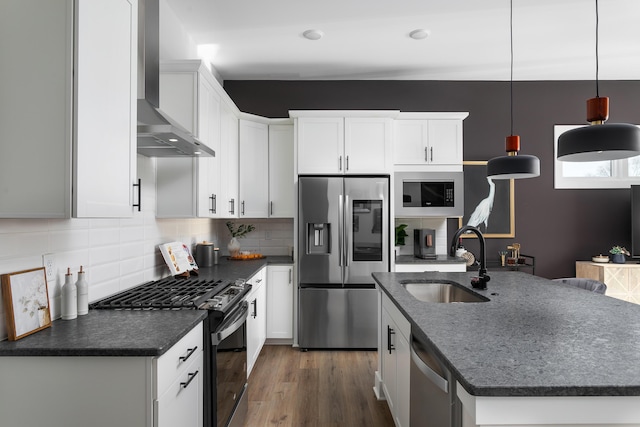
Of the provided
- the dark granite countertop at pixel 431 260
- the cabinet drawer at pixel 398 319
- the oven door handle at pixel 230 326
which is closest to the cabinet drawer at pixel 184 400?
the oven door handle at pixel 230 326

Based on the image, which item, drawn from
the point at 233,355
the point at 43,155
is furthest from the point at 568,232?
the point at 43,155

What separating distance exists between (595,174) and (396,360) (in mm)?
3966

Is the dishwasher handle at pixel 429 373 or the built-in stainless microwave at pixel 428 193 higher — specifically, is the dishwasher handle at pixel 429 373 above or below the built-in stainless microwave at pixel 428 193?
below

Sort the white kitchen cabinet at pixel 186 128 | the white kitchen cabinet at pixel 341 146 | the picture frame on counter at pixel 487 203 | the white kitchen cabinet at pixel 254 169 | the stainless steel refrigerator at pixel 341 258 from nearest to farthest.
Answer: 1. the white kitchen cabinet at pixel 186 128
2. the stainless steel refrigerator at pixel 341 258
3. the white kitchen cabinet at pixel 341 146
4. the white kitchen cabinet at pixel 254 169
5. the picture frame on counter at pixel 487 203

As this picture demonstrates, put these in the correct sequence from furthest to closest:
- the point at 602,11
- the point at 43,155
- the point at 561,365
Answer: the point at 602,11
the point at 43,155
the point at 561,365

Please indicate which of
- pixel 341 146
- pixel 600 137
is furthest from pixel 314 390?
pixel 600 137

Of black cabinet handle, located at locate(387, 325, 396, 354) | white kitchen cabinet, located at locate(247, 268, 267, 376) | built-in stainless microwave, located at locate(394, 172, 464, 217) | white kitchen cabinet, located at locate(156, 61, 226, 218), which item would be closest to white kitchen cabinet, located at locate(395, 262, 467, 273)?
built-in stainless microwave, located at locate(394, 172, 464, 217)

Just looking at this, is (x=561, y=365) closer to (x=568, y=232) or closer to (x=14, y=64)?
(x=14, y=64)

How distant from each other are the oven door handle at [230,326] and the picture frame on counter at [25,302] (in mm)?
697

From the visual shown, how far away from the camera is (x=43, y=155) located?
129 centimetres

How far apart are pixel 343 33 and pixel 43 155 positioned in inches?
109

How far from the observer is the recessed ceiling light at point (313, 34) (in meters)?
3.34

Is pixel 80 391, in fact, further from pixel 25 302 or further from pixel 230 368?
pixel 230 368

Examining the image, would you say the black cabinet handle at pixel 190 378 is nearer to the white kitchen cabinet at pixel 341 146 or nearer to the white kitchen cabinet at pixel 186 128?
the white kitchen cabinet at pixel 186 128
